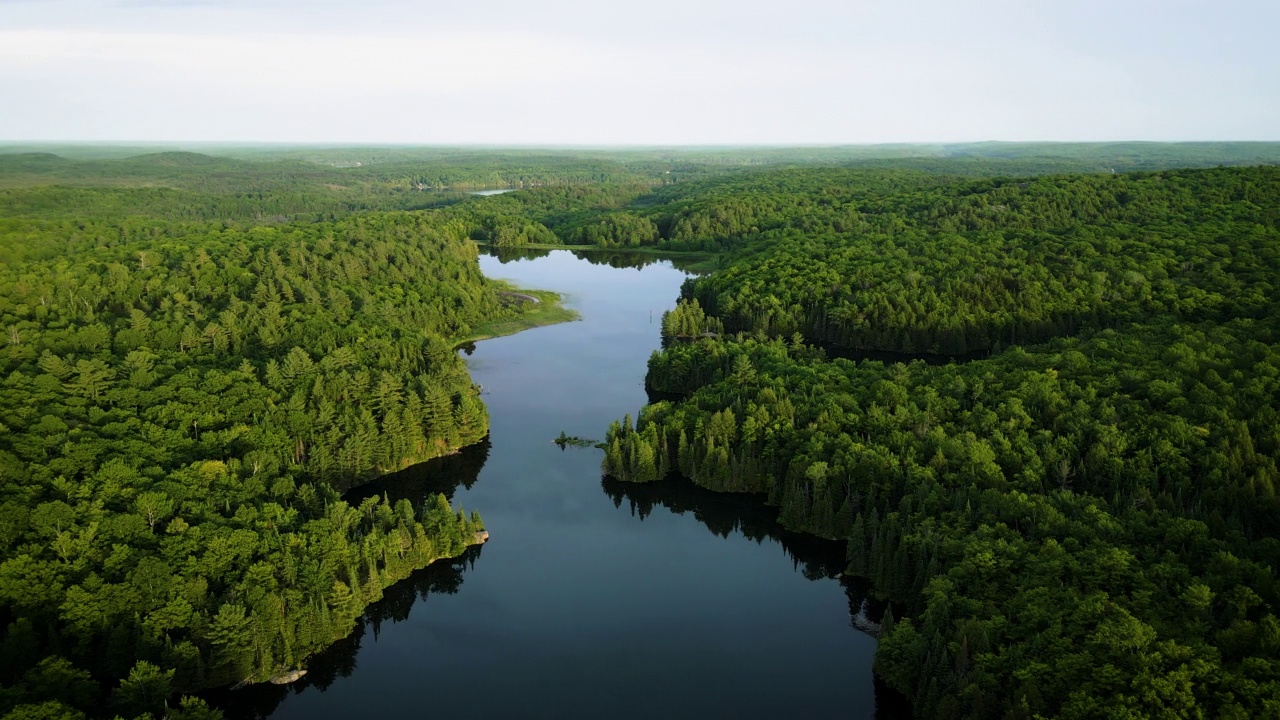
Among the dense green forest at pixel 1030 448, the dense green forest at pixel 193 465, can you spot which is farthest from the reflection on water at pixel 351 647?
the dense green forest at pixel 1030 448

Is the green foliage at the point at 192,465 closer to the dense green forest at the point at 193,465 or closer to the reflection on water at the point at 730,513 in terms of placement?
the dense green forest at the point at 193,465

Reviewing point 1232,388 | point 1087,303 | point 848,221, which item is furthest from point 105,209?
point 1232,388

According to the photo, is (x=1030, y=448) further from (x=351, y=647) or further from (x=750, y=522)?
(x=351, y=647)

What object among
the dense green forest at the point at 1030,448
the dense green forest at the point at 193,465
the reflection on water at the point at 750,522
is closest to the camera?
the dense green forest at the point at 1030,448

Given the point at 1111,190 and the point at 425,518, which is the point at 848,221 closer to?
the point at 1111,190

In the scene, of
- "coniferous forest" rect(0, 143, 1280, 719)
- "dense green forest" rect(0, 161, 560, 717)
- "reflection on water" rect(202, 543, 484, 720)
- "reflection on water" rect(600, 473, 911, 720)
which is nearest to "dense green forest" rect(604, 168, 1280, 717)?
"coniferous forest" rect(0, 143, 1280, 719)

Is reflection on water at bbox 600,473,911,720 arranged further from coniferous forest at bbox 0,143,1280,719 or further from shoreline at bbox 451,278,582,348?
shoreline at bbox 451,278,582,348
